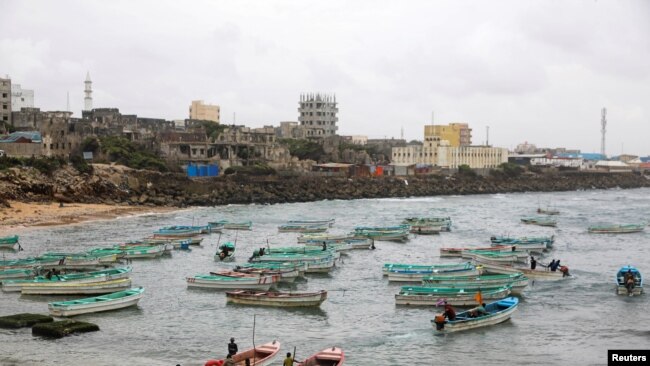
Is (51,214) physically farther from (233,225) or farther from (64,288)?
(64,288)

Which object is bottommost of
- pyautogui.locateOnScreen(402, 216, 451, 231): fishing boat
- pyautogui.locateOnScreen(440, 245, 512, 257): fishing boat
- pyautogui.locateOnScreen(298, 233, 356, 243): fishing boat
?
pyautogui.locateOnScreen(440, 245, 512, 257): fishing boat

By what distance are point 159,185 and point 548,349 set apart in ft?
247

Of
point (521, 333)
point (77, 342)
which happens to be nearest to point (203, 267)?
point (77, 342)

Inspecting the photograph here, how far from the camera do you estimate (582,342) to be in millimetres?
32562

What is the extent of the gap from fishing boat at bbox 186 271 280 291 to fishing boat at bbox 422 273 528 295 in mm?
8921

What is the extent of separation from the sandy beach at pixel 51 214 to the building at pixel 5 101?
3890 cm

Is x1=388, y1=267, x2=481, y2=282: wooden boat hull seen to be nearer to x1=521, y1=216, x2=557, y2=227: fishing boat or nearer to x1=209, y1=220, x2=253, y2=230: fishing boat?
x1=209, y1=220, x2=253, y2=230: fishing boat

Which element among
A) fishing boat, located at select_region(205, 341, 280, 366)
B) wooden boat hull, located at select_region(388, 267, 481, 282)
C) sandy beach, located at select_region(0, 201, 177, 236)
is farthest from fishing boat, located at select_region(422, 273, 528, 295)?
sandy beach, located at select_region(0, 201, 177, 236)

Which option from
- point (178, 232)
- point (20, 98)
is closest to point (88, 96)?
point (20, 98)

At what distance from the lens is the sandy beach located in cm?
6706

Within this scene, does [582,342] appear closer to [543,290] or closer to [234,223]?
[543,290]

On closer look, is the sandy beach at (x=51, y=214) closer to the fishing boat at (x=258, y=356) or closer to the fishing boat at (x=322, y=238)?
the fishing boat at (x=322, y=238)

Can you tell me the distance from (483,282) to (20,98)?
111354 millimetres

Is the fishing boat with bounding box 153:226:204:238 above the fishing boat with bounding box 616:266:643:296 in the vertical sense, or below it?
above
